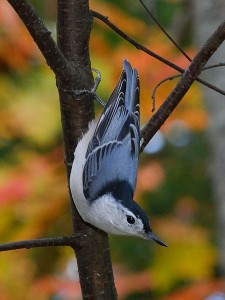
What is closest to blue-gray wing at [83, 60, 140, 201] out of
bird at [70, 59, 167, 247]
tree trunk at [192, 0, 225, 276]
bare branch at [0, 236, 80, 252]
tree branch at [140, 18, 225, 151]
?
bird at [70, 59, 167, 247]

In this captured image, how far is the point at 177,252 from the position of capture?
325 cm

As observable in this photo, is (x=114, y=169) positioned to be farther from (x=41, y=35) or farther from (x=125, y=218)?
(x=41, y=35)

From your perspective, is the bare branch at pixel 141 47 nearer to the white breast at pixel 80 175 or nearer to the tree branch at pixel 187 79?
the tree branch at pixel 187 79

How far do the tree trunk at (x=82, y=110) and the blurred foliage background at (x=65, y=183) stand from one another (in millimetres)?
1212

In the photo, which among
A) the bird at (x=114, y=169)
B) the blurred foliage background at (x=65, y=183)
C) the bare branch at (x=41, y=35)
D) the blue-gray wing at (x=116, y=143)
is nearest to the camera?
the bare branch at (x=41, y=35)

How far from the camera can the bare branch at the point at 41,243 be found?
1.43 m

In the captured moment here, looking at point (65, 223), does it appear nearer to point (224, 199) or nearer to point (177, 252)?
point (177, 252)

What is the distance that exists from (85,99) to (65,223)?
7.20 feet

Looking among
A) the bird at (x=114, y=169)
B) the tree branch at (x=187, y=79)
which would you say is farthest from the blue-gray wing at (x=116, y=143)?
the tree branch at (x=187, y=79)

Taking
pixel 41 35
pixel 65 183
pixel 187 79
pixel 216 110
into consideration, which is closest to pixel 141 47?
pixel 187 79

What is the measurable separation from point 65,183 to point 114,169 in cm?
101

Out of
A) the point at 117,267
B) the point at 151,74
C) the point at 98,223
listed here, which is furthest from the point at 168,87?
the point at 98,223

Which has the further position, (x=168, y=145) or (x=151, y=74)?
(x=168, y=145)

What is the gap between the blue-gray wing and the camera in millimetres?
1962
